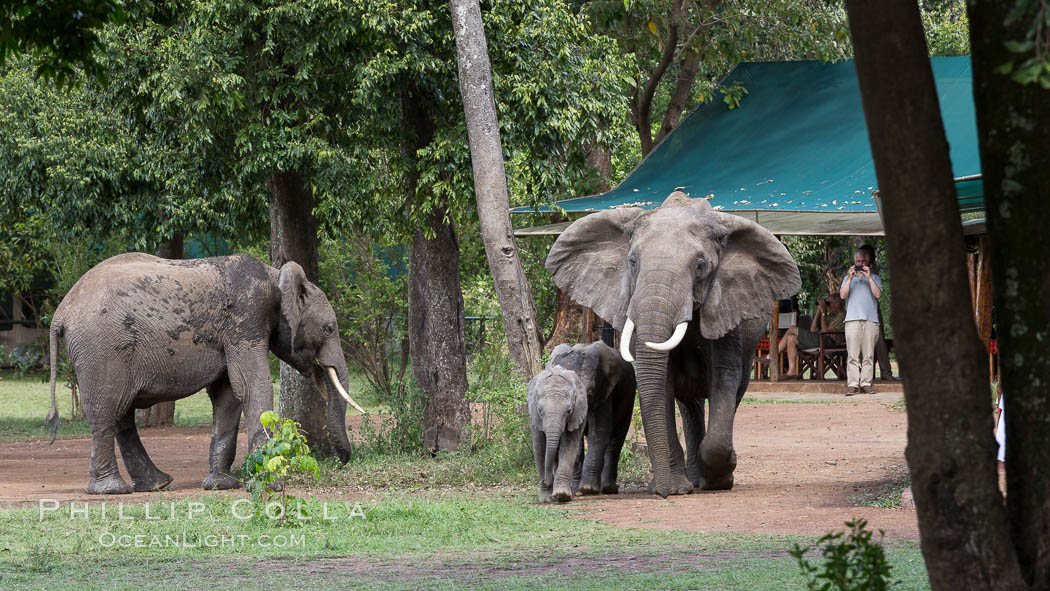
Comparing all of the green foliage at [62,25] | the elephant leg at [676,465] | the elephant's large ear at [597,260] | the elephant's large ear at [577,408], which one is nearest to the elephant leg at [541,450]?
the elephant's large ear at [577,408]

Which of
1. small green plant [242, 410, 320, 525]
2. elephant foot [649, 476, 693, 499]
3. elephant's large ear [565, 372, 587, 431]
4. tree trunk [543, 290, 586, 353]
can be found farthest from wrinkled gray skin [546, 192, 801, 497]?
tree trunk [543, 290, 586, 353]

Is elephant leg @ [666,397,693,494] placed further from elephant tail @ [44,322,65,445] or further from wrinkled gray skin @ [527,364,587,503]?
elephant tail @ [44,322,65,445]

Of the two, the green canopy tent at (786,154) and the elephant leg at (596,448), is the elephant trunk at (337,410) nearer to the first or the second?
the elephant leg at (596,448)

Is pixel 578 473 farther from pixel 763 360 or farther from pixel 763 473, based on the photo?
pixel 763 360

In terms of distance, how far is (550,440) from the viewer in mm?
9680

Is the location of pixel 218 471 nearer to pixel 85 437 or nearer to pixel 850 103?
pixel 85 437

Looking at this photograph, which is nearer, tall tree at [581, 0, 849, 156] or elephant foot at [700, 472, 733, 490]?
elephant foot at [700, 472, 733, 490]

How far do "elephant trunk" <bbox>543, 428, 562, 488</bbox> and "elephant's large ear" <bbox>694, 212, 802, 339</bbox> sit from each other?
5.86 feet

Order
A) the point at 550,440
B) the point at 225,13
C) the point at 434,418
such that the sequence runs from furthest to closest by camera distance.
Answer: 1. the point at 434,418
2. the point at 225,13
3. the point at 550,440

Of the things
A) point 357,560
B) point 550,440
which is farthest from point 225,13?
point 357,560

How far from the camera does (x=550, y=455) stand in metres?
9.86

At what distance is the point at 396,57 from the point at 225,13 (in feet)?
5.73

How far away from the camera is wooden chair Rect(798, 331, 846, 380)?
22.2 metres

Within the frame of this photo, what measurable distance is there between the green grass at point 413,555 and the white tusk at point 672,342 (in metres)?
1.36
